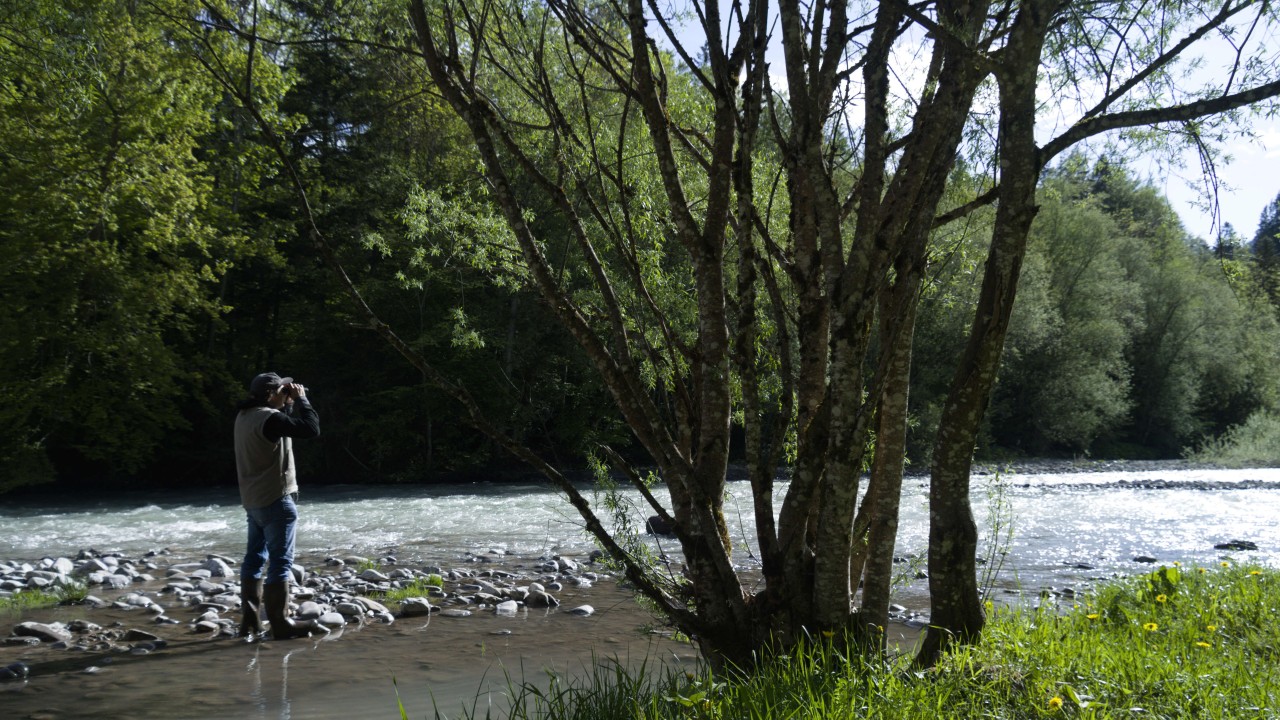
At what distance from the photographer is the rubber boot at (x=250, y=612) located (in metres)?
6.39

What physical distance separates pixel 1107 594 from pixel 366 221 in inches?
861

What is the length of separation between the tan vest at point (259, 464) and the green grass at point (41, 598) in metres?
2.80

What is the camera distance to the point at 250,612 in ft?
21.0

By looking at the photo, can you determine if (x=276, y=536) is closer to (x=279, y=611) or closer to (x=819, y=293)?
(x=279, y=611)

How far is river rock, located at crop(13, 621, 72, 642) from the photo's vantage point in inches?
250

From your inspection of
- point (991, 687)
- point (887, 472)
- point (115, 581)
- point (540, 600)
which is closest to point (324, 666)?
point (540, 600)

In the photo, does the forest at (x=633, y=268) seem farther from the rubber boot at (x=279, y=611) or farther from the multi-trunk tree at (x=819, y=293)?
the rubber boot at (x=279, y=611)

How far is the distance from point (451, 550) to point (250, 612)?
5.56m

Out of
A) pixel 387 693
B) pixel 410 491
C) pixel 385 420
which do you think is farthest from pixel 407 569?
pixel 385 420

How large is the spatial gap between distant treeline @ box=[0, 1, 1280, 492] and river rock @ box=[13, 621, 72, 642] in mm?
4928

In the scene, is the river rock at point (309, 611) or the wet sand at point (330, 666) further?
the river rock at point (309, 611)

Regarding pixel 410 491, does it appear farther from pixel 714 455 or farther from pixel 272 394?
pixel 714 455

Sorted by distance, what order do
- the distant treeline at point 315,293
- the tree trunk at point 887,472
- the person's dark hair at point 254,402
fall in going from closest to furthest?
the tree trunk at point 887,472 → the person's dark hair at point 254,402 → the distant treeline at point 315,293

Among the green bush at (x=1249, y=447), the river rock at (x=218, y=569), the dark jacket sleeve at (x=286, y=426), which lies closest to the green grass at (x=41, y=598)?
the river rock at (x=218, y=569)
